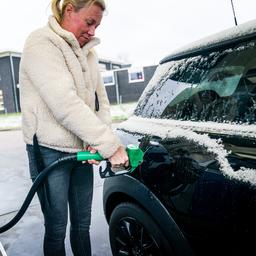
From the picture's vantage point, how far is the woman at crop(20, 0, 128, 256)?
1891 mm

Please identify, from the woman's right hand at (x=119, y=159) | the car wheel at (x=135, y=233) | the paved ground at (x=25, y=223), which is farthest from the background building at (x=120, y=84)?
the woman's right hand at (x=119, y=159)

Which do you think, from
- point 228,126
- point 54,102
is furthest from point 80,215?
point 228,126

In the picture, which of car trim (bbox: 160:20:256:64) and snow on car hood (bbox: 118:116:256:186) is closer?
snow on car hood (bbox: 118:116:256:186)

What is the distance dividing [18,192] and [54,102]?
12.9 feet

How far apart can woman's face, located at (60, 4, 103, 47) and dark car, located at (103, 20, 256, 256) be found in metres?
0.57

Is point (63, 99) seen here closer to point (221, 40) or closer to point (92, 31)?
point (92, 31)

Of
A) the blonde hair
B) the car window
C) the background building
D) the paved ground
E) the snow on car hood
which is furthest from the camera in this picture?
the background building

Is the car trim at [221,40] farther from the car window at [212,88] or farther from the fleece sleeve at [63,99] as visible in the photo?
the fleece sleeve at [63,99]

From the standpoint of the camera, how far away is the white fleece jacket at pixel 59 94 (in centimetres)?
188

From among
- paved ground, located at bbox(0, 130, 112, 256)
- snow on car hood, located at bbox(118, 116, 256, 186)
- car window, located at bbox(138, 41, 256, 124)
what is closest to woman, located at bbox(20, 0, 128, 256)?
snow on car hood, located at bbox(118, 116, 256, 186)

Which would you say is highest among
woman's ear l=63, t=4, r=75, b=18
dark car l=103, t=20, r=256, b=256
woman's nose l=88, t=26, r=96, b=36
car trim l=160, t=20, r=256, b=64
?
woman's ear l=63, t=4, r=75, b=18

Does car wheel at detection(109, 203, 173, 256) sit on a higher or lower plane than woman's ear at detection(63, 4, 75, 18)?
lower

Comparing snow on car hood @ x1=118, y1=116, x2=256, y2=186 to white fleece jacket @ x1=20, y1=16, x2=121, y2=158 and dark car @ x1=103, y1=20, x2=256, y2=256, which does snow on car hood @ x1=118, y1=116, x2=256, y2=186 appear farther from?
white fleece jacket @ x1=20, y1=16, x2=121, y2=158

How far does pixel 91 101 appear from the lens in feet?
7.18
